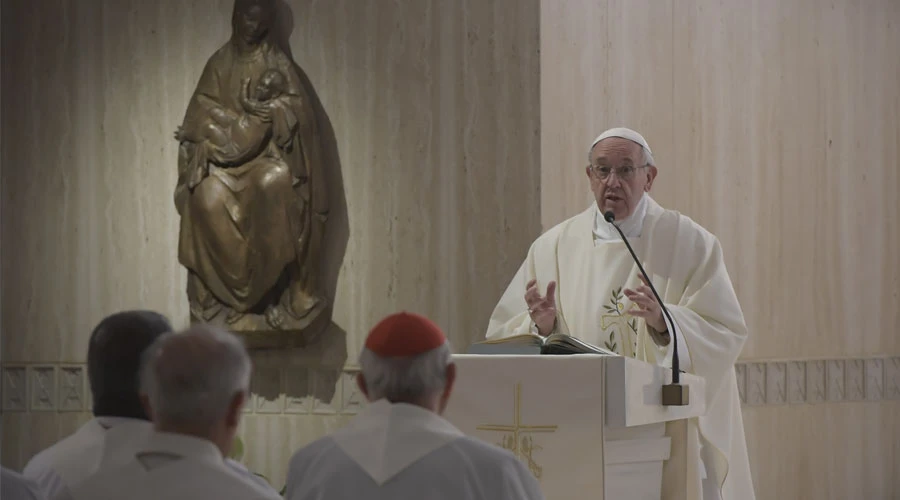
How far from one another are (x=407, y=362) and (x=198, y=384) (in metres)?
0.60

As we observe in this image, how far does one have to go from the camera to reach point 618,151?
19.3 ft

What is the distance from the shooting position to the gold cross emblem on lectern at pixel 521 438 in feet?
14.0

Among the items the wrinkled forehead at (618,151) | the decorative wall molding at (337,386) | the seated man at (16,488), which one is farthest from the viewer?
the decorative wall molding at (337,386)

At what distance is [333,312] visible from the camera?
324 inches

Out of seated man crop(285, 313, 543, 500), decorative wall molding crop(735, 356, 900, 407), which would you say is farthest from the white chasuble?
decorative wall molding crop(735, 356, 900, 407)

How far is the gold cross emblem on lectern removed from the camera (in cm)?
427

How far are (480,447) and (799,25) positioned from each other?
6.93m

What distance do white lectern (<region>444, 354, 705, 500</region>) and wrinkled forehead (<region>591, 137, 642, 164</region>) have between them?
5.41 feet

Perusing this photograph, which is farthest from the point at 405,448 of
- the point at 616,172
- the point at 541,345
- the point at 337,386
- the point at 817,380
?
the point at 817,380

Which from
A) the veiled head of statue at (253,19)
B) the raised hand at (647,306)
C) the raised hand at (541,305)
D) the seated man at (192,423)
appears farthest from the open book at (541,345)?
the veiled head of statue at (253,19)

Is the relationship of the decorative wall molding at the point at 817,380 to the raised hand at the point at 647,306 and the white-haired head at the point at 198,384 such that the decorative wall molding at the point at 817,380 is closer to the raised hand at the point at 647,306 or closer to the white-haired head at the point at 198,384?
the raised hand at the point at 647,306

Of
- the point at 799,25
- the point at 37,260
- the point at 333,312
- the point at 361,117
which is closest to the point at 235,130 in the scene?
the point at 361,117

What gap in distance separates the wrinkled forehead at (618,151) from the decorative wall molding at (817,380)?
10.7ft

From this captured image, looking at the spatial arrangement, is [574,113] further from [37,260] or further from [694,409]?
[37,260]
